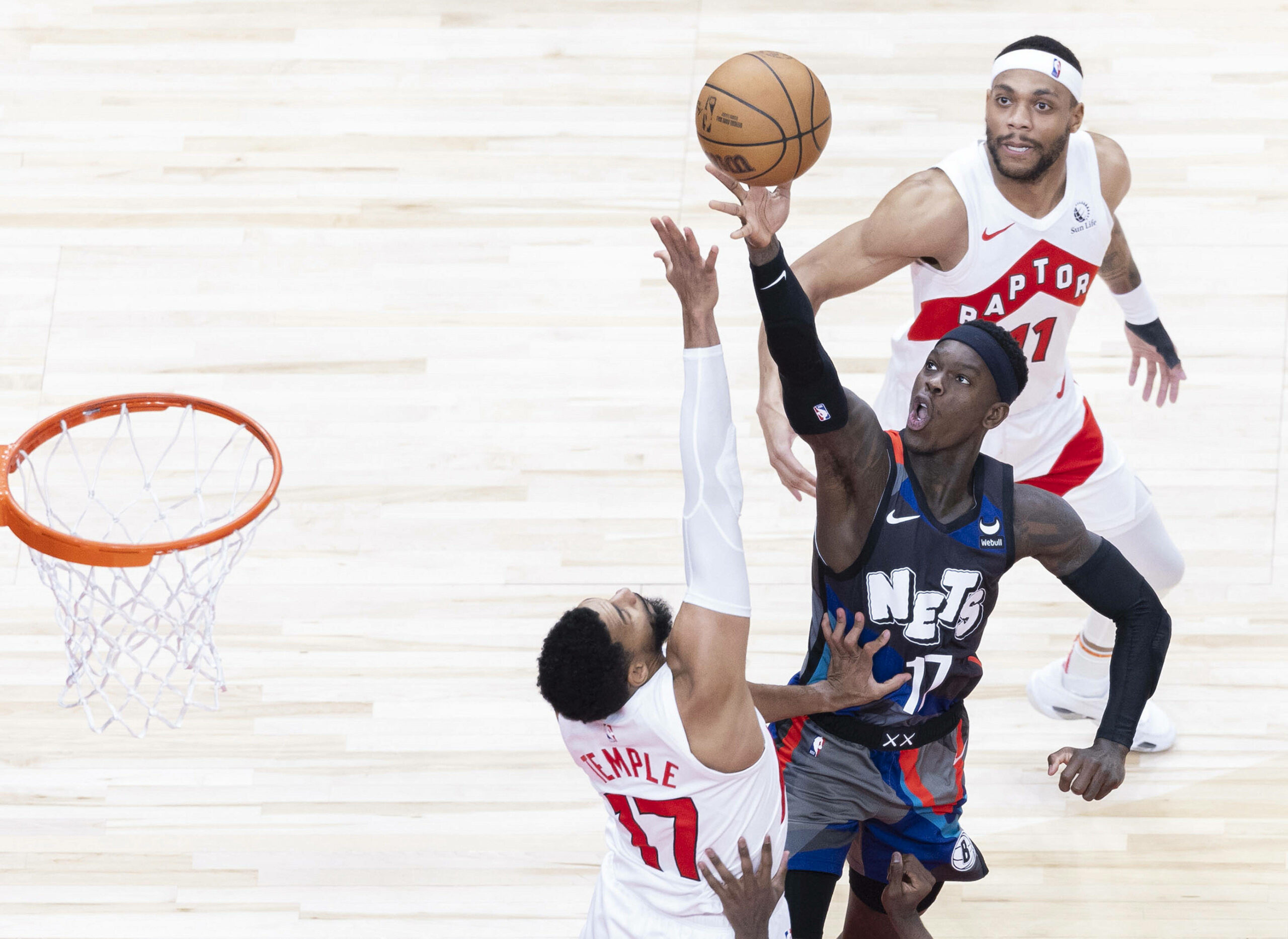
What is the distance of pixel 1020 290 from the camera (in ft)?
12.3

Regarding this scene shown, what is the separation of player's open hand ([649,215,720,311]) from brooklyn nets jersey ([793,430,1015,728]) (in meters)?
0.61

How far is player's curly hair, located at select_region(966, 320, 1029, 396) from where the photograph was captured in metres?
3.08

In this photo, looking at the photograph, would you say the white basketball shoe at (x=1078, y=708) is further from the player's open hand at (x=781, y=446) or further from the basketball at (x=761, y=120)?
the basketball at (x=761, y=120)

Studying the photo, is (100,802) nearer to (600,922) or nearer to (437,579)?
(437,579)

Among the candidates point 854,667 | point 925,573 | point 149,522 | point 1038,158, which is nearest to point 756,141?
point 1038,158

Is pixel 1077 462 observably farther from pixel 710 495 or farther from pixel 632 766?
pixel 632 766

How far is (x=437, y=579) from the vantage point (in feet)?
15.8

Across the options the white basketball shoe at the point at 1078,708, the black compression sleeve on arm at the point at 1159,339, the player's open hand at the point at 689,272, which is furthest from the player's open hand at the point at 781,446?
the black compression sleeve on arm at the point at 1159,339

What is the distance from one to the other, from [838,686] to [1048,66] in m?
1.68

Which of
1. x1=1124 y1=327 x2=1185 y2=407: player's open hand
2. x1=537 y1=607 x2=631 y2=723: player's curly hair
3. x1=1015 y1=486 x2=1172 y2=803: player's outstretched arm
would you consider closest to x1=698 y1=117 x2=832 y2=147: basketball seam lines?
x1=1015 y1=486 x2=1172 y2=803: player's outstretched arm

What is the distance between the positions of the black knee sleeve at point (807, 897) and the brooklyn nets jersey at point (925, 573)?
1.67 feet

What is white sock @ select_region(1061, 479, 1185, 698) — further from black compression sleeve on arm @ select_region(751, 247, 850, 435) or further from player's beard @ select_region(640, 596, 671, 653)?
player's beard @ select_region(640, 596, 671, 653)

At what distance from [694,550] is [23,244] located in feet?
13.2

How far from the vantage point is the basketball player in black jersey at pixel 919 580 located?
3.03m
